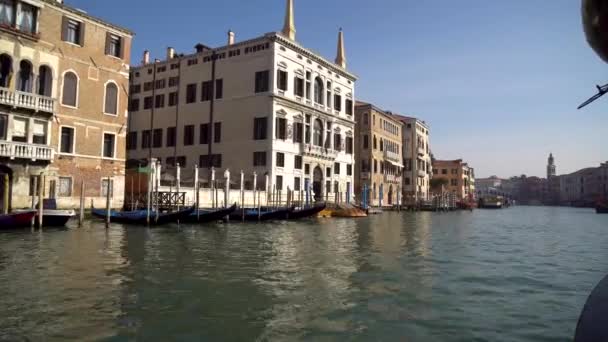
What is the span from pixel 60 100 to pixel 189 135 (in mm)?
12465

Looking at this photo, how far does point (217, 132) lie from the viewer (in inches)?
1235

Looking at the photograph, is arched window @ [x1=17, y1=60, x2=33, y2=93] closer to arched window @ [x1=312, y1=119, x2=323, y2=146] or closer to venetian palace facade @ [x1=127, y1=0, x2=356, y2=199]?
venetian palace facade @ [x1=127, y1=0, x2=356, y2=199]

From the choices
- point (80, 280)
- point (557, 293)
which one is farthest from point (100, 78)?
point (557, 293)

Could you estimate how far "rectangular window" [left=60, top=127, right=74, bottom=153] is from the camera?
20.2 meters

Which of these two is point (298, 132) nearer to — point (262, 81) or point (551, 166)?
point (262, 81)

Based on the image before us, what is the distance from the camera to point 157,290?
6.90m

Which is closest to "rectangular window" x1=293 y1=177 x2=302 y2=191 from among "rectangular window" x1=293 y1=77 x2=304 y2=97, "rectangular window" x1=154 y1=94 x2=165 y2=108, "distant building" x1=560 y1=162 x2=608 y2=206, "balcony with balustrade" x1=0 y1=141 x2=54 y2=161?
"rectangular window" x1=293 y1=77 x2=304 y2=97

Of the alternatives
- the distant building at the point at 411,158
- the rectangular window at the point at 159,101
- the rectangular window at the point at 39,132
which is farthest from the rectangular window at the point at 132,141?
the distant building at the point at 411,158

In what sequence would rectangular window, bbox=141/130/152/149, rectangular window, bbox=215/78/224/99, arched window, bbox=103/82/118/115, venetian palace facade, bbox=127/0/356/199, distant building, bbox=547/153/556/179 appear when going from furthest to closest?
distant building, bbox=547/153/556/179
rectangular window, bbox=141/130/152/149
rectangular window, bbox=215/78/224/99
venetian palace facade, bbox=127/0/356/199
arched window, bbox=103/82/118/115

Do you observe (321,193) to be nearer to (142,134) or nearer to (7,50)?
(142,134)

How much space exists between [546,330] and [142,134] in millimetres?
33306

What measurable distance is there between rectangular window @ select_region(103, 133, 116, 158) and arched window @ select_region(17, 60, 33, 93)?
3.88 meters

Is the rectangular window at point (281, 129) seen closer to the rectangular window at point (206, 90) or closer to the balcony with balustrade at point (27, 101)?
the rectangular window at point (206, 90)

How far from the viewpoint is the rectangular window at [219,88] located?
103 feet
